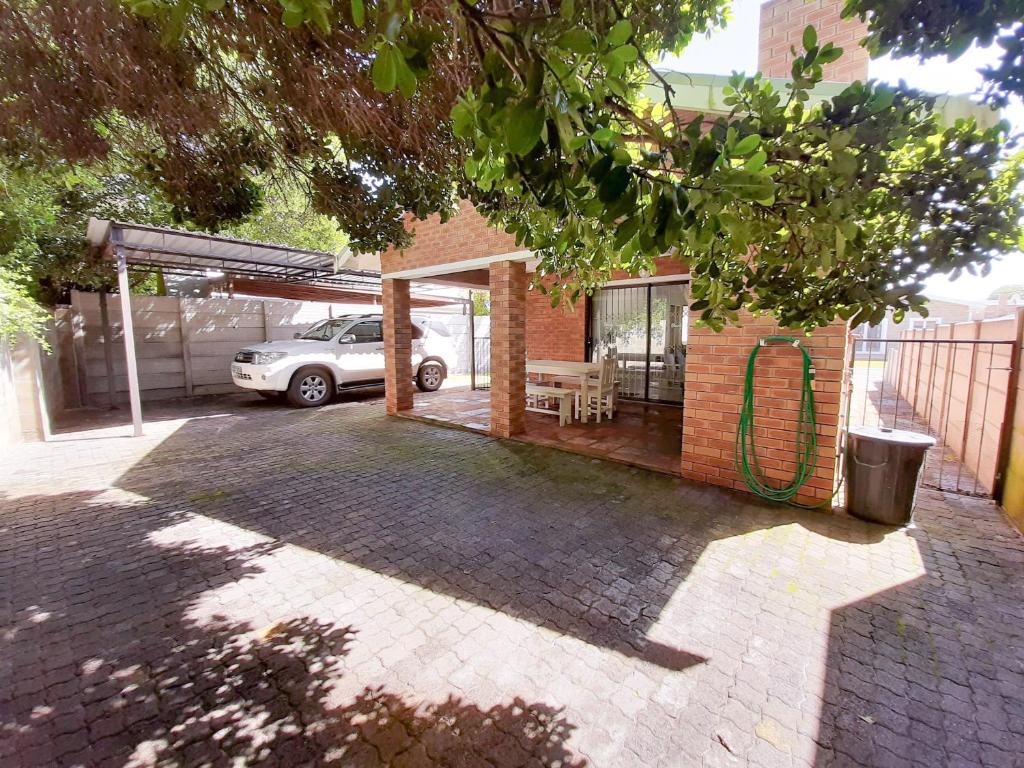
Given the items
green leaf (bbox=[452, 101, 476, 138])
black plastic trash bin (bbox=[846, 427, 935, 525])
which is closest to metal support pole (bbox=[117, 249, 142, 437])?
green leaf (bbox=[452, 101, 476, 138])

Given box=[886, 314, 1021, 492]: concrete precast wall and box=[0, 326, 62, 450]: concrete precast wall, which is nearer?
box=[886, 314, 1021, 492]: concrete precast wall

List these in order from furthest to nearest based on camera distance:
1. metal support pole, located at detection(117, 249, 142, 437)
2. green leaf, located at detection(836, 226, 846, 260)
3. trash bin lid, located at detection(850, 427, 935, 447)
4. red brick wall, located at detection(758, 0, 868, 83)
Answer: metal support pole, located at detection(117, 249, 142, 437), red brick wall, located at detection(758, 0, 868, 83), trash bin lid, located at detection(850, 427, 935, 447), green leaf, located at detection(836, 226, 846, 260)

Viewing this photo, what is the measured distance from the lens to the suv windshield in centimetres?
930

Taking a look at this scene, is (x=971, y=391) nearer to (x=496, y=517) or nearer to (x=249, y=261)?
(x=496, y=517)

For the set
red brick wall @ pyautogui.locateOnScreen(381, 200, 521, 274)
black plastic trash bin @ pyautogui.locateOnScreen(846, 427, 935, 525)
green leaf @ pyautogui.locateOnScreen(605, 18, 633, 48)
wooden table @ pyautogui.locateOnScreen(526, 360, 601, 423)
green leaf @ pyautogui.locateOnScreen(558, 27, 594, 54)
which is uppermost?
red brick wall @ pyautogui.locateOnScreen(381, 200, 521, 274)

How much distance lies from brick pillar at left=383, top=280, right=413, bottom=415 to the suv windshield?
1889mm

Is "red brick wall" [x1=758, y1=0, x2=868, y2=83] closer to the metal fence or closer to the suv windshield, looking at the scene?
the metal fence

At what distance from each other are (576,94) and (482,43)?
50cm

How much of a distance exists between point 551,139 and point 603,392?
6.30 m

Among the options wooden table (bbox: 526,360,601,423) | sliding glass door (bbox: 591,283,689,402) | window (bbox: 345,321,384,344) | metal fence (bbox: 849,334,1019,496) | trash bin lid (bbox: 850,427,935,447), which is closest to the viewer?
trash bin lid (bbox: 850,427,935,447)

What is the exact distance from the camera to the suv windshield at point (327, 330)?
930 centimetres

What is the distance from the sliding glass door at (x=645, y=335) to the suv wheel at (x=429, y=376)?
160 inches

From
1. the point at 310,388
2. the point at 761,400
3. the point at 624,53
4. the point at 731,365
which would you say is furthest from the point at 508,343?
the point at 624,53

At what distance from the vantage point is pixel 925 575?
286cm
